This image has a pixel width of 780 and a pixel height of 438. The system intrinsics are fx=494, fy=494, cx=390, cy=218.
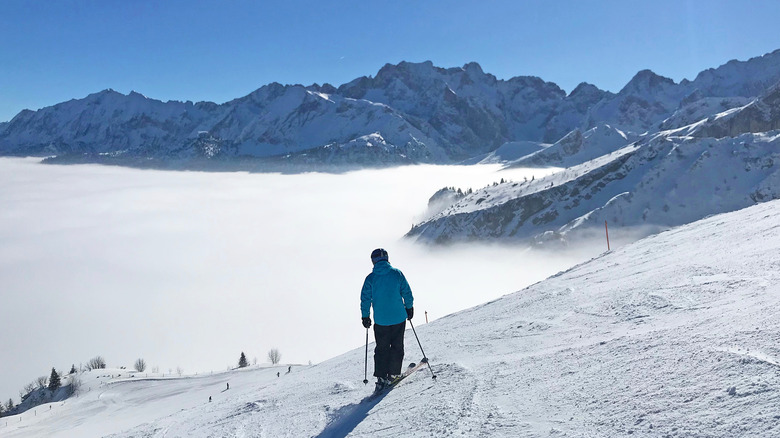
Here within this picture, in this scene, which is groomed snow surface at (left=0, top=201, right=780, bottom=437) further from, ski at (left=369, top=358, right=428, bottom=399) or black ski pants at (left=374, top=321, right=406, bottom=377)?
black ski pants at (left=374, top=321, right=406, bottom=377)

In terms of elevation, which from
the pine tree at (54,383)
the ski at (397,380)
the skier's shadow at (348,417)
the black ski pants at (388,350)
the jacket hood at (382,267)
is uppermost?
the jacket hood at (382,267)

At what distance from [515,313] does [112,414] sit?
4413 centimetres

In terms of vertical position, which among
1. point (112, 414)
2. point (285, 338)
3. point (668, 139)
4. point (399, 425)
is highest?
point (668, 139)

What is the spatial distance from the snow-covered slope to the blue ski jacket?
349 feet

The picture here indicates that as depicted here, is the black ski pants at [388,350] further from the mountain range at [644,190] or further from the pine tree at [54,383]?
the mountain range at [644,190]

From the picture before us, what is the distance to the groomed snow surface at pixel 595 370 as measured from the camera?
5383 millimetres

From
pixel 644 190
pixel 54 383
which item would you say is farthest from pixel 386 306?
pixel 644 190

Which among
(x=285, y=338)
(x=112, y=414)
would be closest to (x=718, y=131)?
(x=285, y=338)

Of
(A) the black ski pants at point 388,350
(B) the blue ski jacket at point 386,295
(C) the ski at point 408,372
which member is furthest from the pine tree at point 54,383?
(B) the blue ski jacket at point 386,295

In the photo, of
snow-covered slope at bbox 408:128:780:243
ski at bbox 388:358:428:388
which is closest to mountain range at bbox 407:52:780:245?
snow-covered slope at bbox 408:128:780:243

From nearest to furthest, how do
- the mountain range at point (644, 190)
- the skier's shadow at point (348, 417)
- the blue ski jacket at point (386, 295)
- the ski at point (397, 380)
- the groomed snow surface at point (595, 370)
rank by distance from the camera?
1. the groomed snow surface at point (595, 370)
2. the skier's shadow at point (348, 417)
3. the ski at point (397, 380)
4. the blue ski jacket at point (386, 295)
5. the mountain range at point (644, 190)

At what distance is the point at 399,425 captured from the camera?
7.01 meters

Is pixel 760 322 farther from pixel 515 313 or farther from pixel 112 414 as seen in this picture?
pixel 112 414

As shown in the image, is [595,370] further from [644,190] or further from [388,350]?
[644,190]
